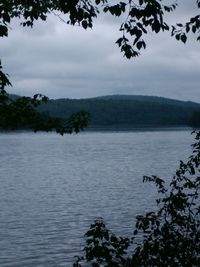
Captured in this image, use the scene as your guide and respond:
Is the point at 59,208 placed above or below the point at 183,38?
below

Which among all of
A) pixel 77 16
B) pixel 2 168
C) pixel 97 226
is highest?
pixel 77 16

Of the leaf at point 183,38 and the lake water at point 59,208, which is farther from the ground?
the leaf at point 183,38

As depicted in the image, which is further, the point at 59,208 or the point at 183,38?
the point at 59,208

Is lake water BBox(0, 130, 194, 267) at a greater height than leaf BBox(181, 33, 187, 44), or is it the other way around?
leaf BBox(181, 33, 187, 44)

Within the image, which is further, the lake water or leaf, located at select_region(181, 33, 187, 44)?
the lake water

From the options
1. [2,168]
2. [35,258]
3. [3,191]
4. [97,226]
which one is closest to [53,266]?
[35,258]

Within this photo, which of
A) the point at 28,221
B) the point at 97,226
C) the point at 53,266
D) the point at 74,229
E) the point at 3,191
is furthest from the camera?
the point at 3,191

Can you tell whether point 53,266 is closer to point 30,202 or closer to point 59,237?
point 59,237

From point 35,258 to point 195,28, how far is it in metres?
21.7

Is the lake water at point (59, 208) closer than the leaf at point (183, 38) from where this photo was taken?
No

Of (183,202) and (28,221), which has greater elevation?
(183,202)

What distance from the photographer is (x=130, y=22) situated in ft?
22.8

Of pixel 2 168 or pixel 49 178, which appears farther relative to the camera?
pixel 2 168

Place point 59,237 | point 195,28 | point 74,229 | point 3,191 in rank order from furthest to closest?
1. point 3,191
2. point 74,229
3. point 59,237
4. point 195,28
